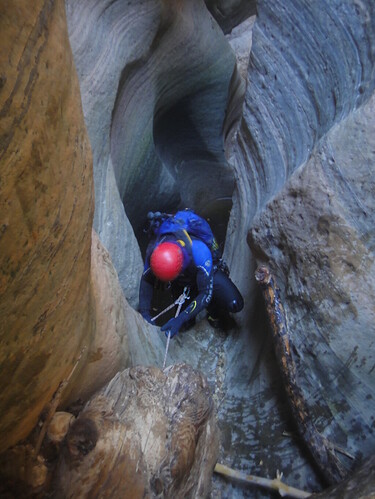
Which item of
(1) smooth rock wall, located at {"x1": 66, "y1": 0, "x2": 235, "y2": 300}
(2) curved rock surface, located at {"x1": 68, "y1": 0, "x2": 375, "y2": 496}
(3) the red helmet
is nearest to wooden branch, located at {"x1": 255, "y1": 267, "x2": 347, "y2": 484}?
(2) curved rock surface, located at {"x1": 68, "y1": 0, "x2": 375, "y2": 496}

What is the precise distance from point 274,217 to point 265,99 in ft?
4.79

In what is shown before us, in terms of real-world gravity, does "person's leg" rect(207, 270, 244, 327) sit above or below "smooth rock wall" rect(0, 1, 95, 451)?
below

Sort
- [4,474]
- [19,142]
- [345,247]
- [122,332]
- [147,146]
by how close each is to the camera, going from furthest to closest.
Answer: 1. [147,146]
2. [345,247]
3. [122,332]
4. [4,474]
5. [19,142]

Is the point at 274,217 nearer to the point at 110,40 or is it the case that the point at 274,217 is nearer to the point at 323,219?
the point at 323,219

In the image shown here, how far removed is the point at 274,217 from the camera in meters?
3.51

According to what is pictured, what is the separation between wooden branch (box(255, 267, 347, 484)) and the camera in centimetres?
298

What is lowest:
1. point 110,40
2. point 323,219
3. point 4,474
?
point 323,219

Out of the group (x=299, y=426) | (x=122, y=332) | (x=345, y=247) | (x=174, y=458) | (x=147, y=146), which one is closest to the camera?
(x=174, y=458)

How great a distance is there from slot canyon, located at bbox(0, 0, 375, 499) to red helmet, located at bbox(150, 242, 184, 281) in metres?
0.42

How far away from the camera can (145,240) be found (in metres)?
6.23

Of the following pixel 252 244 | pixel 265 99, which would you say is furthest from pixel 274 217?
pixel 265 99

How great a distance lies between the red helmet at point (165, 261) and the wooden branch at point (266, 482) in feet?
5.23

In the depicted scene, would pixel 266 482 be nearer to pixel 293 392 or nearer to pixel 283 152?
pixel 293 392

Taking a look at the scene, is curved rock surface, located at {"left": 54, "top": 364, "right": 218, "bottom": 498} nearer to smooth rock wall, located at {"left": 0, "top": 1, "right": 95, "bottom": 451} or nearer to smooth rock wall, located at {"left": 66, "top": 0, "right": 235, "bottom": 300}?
smooth rock wall, located at {"left": 0, "top": 1, "right": 95, "bottom": 451}
